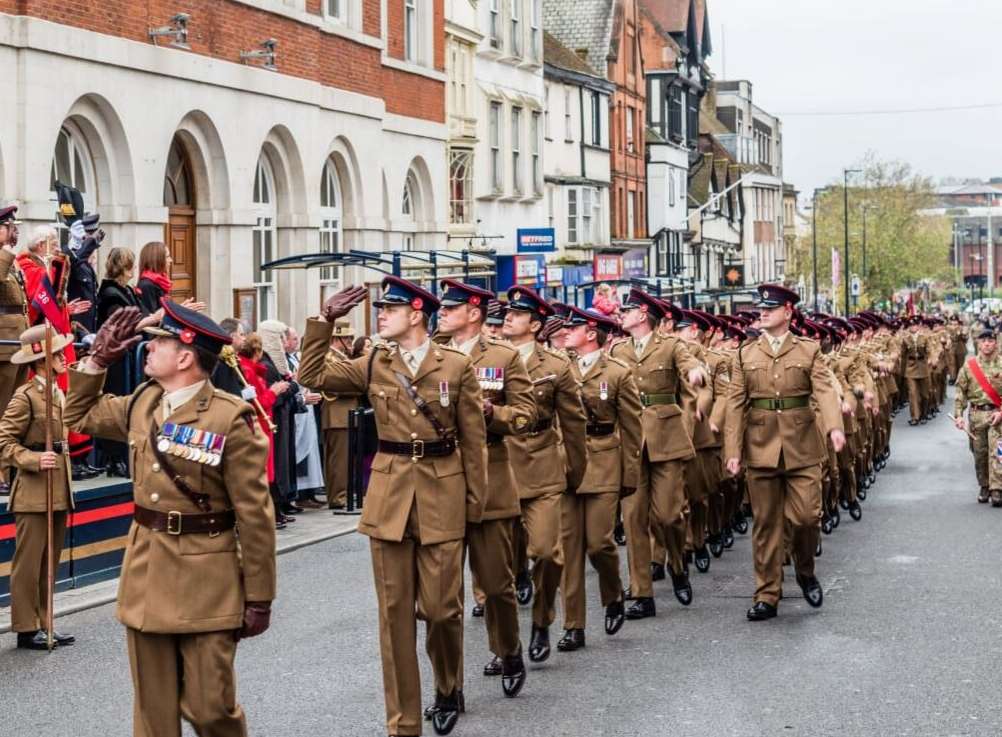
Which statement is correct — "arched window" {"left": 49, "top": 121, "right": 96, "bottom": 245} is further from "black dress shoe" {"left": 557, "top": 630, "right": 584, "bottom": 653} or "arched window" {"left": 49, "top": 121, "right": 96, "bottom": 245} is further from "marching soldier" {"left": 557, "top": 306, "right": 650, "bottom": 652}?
"black dress shoe" {"left": 557, "top": 630, "right": 584, "bottom": 653}

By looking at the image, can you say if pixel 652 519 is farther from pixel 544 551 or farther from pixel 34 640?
pixel 34 640

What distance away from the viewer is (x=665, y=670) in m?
10.4

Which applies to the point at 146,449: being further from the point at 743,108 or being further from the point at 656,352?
the point at 743,108

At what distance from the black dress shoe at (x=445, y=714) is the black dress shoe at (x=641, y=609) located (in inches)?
132

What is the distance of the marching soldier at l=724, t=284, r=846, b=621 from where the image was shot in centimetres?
1240

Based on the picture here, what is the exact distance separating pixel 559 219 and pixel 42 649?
40720 mm

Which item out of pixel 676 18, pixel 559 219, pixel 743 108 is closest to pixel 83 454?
pixel 559 219

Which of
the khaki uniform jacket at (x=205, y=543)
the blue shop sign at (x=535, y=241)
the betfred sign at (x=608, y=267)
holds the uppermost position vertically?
the blue shop sign at (x=535, y=241)

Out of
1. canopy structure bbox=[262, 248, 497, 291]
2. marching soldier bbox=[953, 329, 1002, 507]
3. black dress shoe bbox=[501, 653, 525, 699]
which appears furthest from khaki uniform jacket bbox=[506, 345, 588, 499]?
canopy structure bbox=[262, 248, 497, 291]

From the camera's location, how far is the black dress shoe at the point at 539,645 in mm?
10641

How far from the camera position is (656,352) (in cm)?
1366

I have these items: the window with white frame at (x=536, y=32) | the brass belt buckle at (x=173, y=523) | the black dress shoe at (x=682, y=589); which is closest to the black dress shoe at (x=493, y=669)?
the black dress shoe at (x=682, y=589)

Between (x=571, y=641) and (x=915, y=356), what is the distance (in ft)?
82.9

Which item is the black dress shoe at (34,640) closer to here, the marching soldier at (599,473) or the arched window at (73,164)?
the marching soldier at (599,473)
